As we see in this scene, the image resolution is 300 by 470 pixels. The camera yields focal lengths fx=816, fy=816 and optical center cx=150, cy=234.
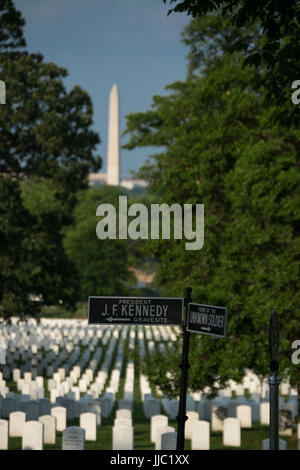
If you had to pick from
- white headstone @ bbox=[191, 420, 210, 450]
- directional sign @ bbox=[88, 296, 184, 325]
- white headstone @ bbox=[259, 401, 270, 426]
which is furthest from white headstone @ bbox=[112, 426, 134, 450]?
directional sign @ bbox=[88, 296, 184, 325]

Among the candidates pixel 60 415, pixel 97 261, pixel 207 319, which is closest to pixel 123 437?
pixel 60 415

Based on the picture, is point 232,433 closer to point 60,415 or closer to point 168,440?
point 168,440

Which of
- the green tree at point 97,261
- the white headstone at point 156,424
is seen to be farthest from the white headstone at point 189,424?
the green tree at point 97,261

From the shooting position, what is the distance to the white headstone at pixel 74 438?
15.3m

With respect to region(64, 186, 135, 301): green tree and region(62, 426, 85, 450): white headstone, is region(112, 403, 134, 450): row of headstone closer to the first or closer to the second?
region(62, 426, 85, 450): white headstone

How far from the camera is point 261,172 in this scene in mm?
16031

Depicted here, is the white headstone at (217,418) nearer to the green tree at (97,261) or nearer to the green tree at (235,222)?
the green tree at (235,222)

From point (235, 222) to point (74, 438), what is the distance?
5313mm

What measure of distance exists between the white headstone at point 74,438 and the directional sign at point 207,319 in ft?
26.4

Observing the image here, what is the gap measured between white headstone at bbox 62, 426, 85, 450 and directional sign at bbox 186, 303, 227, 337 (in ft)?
26.4

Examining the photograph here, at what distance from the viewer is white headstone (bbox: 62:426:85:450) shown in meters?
15.3

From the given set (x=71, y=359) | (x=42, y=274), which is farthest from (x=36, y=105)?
(x=71, y=359)

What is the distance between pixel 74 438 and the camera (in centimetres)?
1540

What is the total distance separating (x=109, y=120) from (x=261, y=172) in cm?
12276
